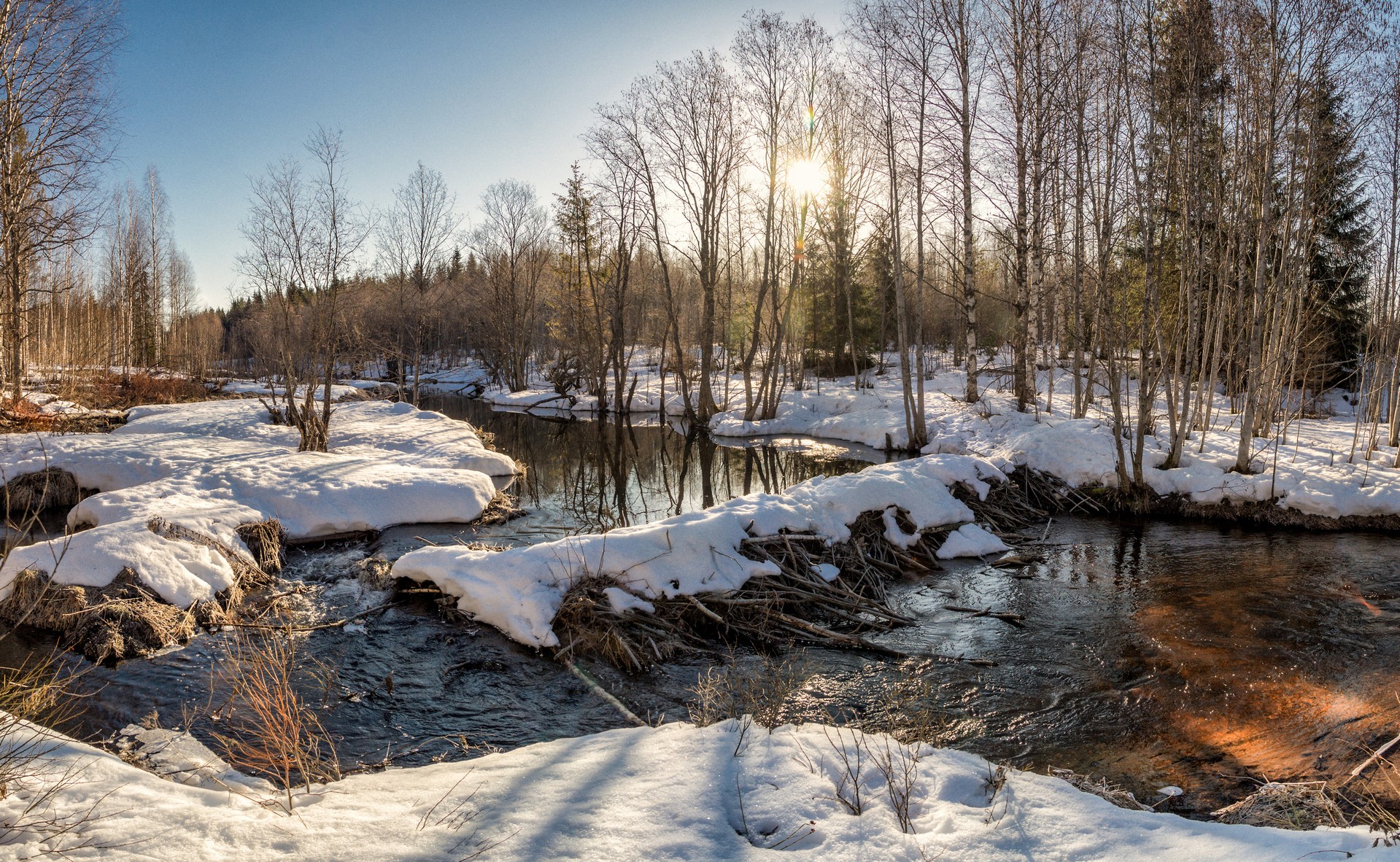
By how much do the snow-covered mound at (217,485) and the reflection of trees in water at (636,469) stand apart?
1765 mm

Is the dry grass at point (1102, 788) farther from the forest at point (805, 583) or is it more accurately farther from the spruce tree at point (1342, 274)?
the spruce tree at point (1342, 274)

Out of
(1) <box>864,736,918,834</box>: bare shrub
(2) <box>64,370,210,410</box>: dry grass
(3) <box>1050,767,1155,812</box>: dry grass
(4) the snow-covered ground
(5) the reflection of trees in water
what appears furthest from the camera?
(2) <box>64,370,210,410</box>: dry grass

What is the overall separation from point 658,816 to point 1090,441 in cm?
1420

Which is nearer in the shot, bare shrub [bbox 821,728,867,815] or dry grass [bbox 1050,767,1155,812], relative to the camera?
bare shrub [bbox 821,728,867,815]

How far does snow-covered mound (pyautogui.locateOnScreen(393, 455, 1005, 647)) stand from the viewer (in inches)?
296

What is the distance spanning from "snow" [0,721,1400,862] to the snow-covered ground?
11.1 meters

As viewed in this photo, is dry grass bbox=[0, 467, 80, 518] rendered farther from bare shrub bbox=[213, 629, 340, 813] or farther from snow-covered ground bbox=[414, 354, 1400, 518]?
snow-covered ground bbox=[414, 354, 1400, 518]

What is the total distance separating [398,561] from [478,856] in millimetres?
6301

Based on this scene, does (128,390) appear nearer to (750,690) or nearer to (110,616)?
(110,616)

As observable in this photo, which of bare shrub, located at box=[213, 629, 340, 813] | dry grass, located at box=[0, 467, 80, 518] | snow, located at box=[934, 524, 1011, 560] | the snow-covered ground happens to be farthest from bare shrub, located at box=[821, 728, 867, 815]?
dry grass, located at box=[0, 467, 80, 518]

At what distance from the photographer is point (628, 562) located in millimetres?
7773

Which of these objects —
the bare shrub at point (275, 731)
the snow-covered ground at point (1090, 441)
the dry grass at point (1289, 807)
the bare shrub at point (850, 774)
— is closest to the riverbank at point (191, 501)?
the bare shrub at point (275, 731)

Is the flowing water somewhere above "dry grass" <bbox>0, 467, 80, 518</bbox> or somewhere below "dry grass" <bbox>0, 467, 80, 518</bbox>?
below

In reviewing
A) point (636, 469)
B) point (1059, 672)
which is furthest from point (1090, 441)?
point (636, 469)
